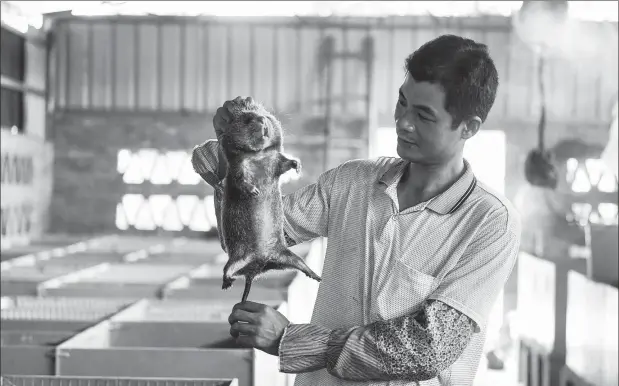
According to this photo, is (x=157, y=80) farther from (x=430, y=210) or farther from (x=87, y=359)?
(x=430, y=210)

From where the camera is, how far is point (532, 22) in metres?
5.57

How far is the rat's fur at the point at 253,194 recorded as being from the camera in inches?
45.1

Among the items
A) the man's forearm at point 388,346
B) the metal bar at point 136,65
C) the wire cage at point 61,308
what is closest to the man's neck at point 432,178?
the man's forearm at point 388,346

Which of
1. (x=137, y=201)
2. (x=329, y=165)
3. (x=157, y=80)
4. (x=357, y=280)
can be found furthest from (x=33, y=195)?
(x=357, y=280)

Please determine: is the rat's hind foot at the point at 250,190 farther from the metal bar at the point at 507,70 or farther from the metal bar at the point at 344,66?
the metal bar at the point at 507,70

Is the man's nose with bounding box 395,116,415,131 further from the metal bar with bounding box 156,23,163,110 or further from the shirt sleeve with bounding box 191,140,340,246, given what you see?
the metal bar with bounding box 156,23,163,110

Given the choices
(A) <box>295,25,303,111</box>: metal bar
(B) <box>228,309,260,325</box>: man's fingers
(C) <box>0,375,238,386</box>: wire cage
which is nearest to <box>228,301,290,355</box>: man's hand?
(B) <box>228,309,260,325</box>: man's fingers

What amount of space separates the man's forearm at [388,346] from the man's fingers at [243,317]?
0.22ft

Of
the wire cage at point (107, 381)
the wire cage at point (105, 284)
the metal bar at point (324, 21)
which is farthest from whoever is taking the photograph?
the metal bar at point (324, 21)

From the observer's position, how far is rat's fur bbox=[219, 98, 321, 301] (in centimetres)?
114

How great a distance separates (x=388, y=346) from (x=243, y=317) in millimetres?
246

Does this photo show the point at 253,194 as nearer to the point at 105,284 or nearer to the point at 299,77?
the point at 105,284

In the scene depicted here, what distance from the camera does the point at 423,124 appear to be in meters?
1.28

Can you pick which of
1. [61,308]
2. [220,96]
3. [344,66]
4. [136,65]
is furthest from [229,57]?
[61,308]
